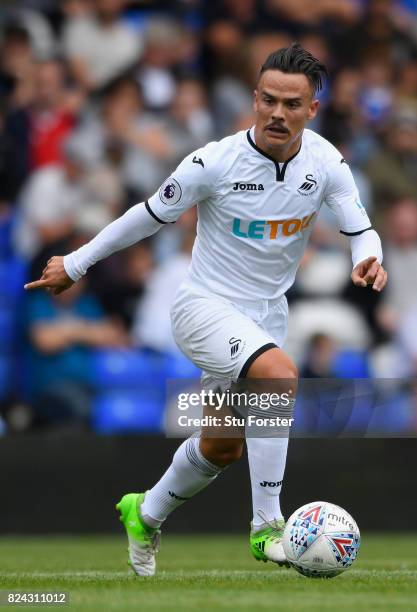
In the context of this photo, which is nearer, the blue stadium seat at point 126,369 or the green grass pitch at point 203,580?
the green grass pitch at point 203,580

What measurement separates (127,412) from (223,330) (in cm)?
480

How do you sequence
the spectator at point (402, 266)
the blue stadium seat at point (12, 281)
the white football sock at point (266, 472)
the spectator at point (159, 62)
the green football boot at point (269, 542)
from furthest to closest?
the spectator at point (159, 62), the spectator at point (402, 266), the blue stadium seat at point (12, 281), the white football sock at point (266, 472), the green football boot at point (269, 542)

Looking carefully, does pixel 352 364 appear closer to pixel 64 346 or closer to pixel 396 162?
pixel 64 346

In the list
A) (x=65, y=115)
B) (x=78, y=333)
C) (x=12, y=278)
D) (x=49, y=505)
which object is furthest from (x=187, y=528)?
(x=65, y=115)

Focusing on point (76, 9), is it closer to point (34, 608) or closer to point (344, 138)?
point (344, 138)

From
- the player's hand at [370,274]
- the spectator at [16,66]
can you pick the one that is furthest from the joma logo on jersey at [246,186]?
the spectator at [16,66]

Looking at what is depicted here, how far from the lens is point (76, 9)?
42.7ft

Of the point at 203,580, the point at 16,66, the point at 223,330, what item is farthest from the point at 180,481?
the point at 16,66

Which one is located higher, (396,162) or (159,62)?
(159,62)

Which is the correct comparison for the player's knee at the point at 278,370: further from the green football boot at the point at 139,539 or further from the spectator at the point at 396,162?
the spectator at the point at 396,162

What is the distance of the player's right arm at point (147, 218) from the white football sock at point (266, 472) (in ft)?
3.75

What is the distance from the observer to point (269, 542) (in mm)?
6312

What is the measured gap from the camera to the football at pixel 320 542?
5.99 metres

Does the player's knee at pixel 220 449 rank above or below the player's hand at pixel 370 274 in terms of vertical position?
below
